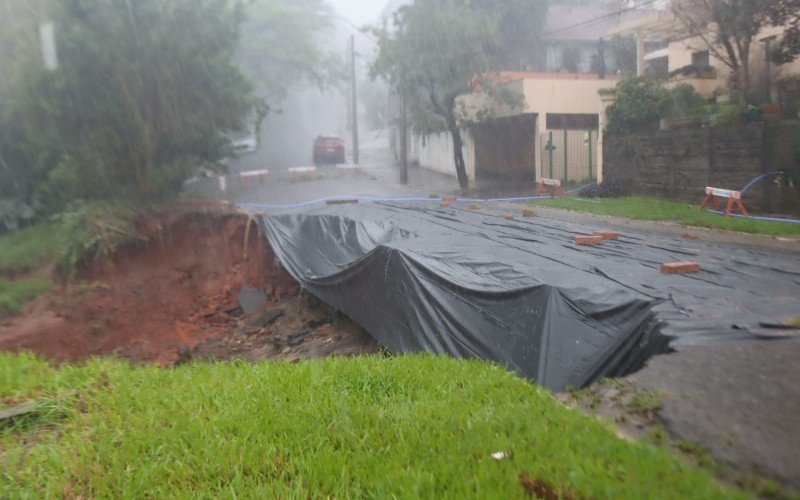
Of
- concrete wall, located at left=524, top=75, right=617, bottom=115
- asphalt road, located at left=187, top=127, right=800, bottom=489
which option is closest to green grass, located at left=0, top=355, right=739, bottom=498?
asphalt road, located at left=187, top=127, right=800, bottom=489

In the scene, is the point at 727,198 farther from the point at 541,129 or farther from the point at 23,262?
the point at 23,262

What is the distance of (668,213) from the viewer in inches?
526

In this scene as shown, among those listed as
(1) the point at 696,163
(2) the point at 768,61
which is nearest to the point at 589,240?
(1) the point at 696,163

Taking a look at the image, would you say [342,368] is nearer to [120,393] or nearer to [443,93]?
[120,393]

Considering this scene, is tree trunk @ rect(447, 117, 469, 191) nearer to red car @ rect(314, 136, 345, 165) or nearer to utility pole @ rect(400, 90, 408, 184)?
utility pole @ rect(400, 90, 408, 184)

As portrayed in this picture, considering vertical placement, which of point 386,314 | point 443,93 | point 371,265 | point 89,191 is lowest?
point 386,314

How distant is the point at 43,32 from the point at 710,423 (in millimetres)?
13731

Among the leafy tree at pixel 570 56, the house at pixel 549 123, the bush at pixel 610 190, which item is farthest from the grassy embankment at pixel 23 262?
the leafy tree at pixel 570 56

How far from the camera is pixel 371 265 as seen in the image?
801 cm

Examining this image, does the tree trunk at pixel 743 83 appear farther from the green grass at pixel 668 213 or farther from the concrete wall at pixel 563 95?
the concrete wall at pixel 563 95

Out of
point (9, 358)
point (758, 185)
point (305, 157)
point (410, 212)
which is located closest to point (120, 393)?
point (9, 358)

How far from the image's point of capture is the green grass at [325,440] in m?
2.63

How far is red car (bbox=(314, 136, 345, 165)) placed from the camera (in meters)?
33.7

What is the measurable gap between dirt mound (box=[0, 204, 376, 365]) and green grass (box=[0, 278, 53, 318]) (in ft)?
0.80
